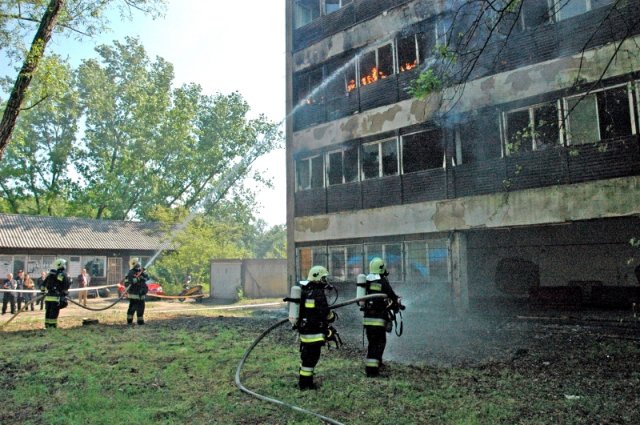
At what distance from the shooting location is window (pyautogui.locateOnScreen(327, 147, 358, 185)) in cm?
1672

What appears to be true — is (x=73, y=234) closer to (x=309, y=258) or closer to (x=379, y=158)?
→ (x=309, y=258)

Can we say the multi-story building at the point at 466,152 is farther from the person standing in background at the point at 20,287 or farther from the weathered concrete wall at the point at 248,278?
the person standing in background at the point at 20,287

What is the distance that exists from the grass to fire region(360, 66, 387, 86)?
377 inches

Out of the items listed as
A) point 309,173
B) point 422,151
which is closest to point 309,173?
point 309,173

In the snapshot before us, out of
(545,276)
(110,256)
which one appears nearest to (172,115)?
(110,256)

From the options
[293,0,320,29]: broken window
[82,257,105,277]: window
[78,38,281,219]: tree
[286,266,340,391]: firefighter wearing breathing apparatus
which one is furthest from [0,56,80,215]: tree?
[286,266,340,391]: firefighter wearing breathing apparatus

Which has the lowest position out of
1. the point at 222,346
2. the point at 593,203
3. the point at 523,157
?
the point at 222,346

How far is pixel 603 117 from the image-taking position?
11445 millimetres

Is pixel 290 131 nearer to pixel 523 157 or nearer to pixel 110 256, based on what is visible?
pixel 523 157

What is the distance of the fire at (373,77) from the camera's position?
16203 millimetres

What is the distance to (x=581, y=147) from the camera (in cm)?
1173

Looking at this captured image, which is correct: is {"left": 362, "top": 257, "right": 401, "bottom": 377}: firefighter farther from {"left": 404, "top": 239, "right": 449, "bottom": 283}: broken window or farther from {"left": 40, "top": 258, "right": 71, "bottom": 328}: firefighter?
{"left": 40, "top": 258, "right": 71, "bottom": 328}: firefighter

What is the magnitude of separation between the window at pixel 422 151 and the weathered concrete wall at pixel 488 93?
487 millimetres

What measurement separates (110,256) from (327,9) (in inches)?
931
